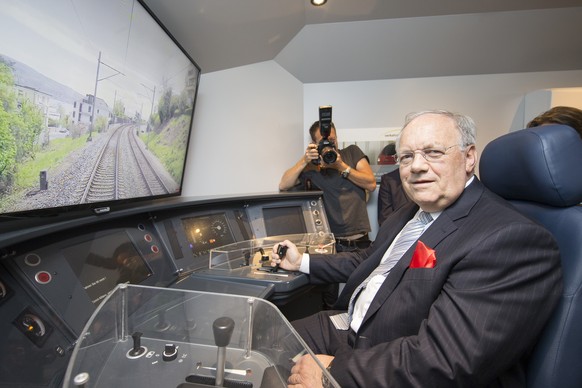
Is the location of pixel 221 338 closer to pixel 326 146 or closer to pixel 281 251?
pixel 281 251

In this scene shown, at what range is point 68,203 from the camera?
0.89 metres

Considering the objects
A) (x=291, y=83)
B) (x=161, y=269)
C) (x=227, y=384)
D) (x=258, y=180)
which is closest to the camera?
(x=227, y=384)

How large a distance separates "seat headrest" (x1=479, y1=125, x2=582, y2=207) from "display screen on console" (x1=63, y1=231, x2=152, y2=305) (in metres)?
1.41

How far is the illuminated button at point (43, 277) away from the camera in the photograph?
0.72 metres

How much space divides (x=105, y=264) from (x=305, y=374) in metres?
0.80


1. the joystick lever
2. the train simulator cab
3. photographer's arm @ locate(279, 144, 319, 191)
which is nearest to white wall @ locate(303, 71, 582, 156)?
photographer's arm @ locate(279, 144, 319, 191)

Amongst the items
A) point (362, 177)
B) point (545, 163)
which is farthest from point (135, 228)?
point (362, 177)

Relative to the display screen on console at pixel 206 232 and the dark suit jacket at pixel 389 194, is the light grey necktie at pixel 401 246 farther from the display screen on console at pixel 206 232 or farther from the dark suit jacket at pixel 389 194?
the dark suit jacket at pixel 389 194

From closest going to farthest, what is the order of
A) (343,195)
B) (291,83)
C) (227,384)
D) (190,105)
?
(227,384) < (190,105) < (343,195) < (291,83)

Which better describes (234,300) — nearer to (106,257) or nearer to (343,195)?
(106,257)

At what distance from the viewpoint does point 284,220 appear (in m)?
1.91

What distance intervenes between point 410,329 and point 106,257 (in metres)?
1.07

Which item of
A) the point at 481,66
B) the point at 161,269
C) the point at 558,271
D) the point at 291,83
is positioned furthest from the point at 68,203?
the point at 481,66

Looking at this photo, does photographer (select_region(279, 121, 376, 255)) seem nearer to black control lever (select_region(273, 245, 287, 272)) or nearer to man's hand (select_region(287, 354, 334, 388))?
black control lever (select_region(273, 245, 287, 272))
